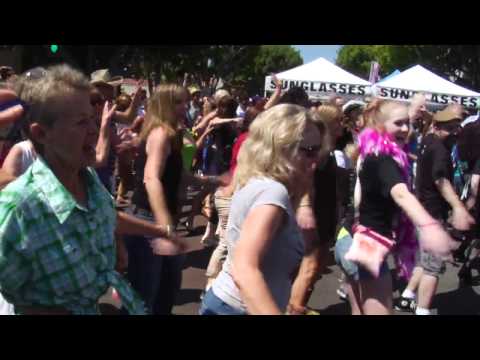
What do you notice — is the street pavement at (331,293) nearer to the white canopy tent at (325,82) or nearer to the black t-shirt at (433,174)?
the black t-shirt at (433,174)

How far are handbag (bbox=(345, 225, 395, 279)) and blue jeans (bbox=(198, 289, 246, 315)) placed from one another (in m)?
1.49

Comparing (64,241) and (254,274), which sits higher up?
(64,241)

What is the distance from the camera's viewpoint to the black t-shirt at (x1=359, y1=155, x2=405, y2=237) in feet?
12.8

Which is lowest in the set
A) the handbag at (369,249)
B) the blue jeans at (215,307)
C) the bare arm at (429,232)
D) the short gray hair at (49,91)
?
the handbag at (369,249)

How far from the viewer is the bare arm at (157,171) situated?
3773mm

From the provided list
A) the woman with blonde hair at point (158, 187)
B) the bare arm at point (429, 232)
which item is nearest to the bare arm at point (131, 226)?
the woman with blonde hair at point (158, 187)

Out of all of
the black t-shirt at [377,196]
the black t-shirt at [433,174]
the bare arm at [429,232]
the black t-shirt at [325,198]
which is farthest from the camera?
the black t-shirt at [433,174]

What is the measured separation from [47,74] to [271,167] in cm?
90

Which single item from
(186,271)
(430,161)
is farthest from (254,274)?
(186,271)

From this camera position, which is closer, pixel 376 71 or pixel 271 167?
pixel 271 167

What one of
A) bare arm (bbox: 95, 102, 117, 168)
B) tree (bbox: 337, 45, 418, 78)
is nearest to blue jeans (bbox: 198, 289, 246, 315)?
bare arm (bbox: 95, 102, 117, 168)

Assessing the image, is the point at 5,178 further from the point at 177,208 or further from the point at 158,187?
the point at 177,208

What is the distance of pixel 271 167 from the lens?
2.56 meters
